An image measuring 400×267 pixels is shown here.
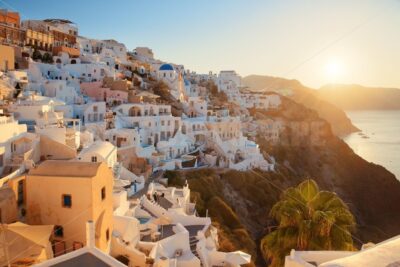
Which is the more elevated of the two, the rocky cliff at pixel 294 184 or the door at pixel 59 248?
the door at pixel 59 248

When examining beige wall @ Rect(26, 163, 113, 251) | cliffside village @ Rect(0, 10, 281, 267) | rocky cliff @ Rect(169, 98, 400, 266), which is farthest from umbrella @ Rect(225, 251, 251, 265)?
rocky cliff @ Rect(169, 98, 400, 266)

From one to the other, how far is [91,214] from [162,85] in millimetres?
51049

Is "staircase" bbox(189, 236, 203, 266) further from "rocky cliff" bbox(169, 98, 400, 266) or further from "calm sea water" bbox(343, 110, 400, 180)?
"calm sea water" bbox(343, 110, 400, 180)

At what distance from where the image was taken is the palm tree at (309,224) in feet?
36.7

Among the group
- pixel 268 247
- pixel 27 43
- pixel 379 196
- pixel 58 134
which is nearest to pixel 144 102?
pixel 27 43

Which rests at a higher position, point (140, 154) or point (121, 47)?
point (121, 47)

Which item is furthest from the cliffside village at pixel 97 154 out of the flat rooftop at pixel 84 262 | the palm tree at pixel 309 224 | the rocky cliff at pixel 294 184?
the palm tree at pixel 309 224

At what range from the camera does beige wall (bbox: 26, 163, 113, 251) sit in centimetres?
1408

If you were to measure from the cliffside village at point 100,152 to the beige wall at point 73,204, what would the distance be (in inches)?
1.5

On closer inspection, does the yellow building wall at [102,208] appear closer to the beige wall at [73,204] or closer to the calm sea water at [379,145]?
the beige wall at [73,204]

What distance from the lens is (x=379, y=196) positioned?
246 ft

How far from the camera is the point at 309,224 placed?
11133 millimetres

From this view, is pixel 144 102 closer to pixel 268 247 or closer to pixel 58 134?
pixel 58 134

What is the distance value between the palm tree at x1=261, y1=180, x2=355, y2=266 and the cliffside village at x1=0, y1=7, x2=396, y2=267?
1759mm
